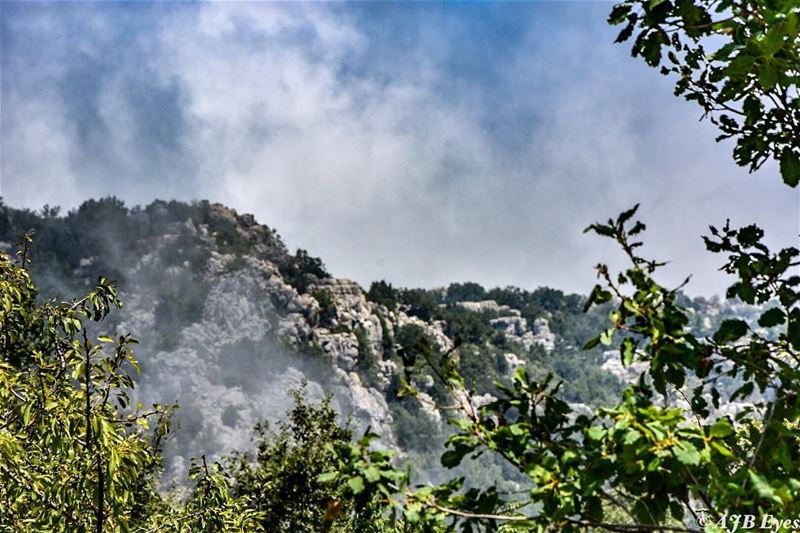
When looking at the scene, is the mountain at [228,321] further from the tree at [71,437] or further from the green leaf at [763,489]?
the green leaf at [763,489]

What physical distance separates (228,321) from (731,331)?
126543mm

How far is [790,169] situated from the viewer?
11.4 feet

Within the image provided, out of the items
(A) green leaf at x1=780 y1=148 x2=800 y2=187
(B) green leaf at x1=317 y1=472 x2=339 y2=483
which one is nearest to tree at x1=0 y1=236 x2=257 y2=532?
(B) green leaf at x1=317 y1=472 x2=339 y2=483

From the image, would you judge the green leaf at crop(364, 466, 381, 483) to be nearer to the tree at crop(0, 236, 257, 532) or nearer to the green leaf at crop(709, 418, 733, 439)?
the green leaf at crop(709, 418, 733, 439)

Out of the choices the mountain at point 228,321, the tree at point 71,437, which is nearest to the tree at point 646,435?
the tree at point 71,437

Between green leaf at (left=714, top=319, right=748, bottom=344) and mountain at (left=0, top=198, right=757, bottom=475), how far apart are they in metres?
97.7

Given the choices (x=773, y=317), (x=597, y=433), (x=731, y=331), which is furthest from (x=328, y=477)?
(x=773, y=317)

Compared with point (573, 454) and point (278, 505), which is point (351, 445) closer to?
point (573, 454)

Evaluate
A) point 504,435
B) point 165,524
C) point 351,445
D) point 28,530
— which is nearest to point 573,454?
point 504,435

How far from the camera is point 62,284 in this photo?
11431cm

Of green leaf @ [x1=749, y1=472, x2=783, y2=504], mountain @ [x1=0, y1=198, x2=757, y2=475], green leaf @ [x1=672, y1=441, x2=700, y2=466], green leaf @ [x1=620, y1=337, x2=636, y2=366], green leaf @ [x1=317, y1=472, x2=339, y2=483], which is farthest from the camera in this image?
mountain @ [x1=0, y1=198, x2=757, y2=475]

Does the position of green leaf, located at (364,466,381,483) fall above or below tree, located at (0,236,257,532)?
below

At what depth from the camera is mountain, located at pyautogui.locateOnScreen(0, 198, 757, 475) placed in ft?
363

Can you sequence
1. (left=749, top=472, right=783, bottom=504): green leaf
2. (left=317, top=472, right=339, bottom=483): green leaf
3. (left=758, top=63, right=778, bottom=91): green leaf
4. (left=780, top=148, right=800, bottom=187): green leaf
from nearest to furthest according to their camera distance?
(left=749, top=472, right=783, bottom=504): green leaf < (left=317, top=472, right=339, bottom=483): green leaf < (left=758, top=63, right=778, bottom=91): green leaf < (left=780, top=148, right=800, bottom=187): green leaf
